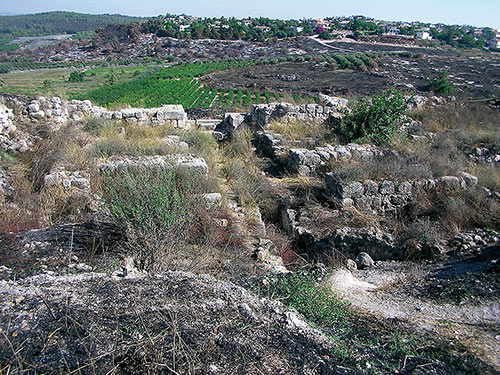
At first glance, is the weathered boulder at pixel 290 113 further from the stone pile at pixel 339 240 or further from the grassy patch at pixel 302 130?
the stone pile at pixel 339 240

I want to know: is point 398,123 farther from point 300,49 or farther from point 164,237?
point 300,49

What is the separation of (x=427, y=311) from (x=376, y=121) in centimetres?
628

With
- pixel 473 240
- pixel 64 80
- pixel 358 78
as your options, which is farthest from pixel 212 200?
pixel 64 80

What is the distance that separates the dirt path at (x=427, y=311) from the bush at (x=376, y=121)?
484 centimetres

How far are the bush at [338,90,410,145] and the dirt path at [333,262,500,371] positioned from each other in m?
4.84

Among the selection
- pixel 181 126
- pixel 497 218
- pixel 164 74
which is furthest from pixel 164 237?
pixel 164 74

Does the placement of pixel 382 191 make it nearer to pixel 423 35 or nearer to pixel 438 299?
pixel 438 299

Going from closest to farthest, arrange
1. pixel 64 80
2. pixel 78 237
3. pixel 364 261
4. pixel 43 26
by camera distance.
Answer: pixel 78 237 < pixel 364 261 < pixel 64 80 < pixel 43 26

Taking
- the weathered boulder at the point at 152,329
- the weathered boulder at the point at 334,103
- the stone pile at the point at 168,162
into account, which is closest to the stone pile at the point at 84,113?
the stone pile at the point at 168,162

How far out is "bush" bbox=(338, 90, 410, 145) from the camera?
917cm

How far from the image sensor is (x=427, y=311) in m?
3.91

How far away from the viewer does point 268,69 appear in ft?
148

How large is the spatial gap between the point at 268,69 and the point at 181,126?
3664cm

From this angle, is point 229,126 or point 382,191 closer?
point 382,191
